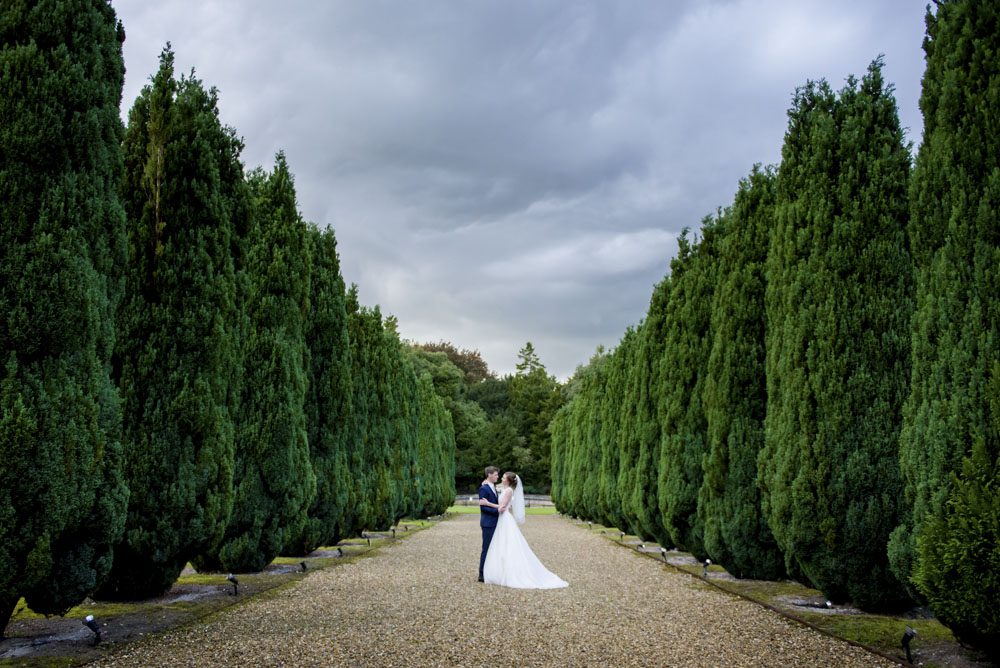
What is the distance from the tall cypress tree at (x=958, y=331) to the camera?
534cm

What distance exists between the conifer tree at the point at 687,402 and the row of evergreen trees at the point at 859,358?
0.04m

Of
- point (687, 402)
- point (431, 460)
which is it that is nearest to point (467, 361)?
point (431, 460)

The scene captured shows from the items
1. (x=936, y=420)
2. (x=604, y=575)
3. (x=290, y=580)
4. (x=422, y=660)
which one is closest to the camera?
(x=936, y=420)

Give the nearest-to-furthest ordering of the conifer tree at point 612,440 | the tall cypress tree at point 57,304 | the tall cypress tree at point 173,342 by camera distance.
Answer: the tall cypress tree at point 57,304 → the tall cypress tree at point 173,342 → the conifer tree at point 612,440

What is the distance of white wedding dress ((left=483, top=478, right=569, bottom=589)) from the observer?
36.9 feet

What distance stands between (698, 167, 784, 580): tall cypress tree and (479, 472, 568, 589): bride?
2.52 metres

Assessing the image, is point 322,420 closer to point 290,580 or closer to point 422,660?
point 290,580

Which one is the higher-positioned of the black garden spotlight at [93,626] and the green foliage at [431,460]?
the green foliage at [431,460]

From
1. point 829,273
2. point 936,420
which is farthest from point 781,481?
point 936,420

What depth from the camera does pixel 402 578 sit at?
11.8 metres

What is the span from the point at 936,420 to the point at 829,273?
297 centimetres

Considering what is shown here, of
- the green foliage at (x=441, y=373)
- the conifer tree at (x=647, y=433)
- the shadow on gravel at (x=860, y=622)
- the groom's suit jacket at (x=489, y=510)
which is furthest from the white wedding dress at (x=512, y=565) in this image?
the green foliage at (x=441, y=373)

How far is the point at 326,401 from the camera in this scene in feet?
46.5

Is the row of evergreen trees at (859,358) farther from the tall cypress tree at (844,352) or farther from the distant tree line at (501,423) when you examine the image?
the distant tree line at (501,423)
